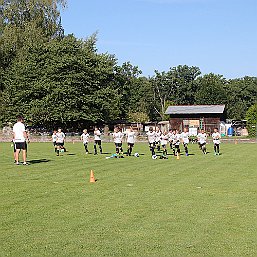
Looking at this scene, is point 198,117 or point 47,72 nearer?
point 47,72

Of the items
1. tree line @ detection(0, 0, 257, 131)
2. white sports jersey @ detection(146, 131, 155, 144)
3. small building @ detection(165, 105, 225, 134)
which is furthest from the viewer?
small building @ detection(165, 105, 225, 134)

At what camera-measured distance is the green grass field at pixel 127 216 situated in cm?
716

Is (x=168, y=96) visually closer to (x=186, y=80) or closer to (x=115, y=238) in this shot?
(x=186, y=80)

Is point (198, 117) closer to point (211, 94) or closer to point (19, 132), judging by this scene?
point (211, 94)

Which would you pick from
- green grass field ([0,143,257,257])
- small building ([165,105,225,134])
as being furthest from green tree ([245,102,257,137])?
green grass field ([0,143,257,257])

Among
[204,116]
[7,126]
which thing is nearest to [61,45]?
[7,126]

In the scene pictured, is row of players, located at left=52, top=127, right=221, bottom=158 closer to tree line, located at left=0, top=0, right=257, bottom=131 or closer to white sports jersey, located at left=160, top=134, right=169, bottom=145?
white sports jersey, located at left=160, top=134, right=169, bottom=145

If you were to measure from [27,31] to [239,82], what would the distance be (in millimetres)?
78843

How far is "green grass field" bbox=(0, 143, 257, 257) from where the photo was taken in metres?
7.16

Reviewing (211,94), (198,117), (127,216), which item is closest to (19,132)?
Answer: (127,216)

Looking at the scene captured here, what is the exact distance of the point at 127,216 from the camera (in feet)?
30.9

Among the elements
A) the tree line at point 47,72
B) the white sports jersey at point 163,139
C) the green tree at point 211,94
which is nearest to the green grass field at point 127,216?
the white sports jersey at point 163,139

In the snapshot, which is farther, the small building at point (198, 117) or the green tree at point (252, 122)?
the small building at point (198, 117)

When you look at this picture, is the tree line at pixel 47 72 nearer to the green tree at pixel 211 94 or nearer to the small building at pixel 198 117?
the small building at pixel 198 117
